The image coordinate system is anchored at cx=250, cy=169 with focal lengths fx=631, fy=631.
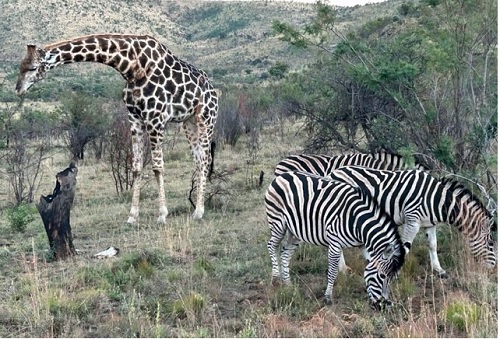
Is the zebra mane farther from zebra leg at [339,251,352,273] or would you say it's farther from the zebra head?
zebra leg at [339,251,352,273]

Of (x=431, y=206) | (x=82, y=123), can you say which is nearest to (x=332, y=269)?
(x=431, y=206)

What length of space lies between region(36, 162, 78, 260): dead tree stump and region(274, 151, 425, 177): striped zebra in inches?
110

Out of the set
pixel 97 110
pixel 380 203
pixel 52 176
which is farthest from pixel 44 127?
pixel 380 203

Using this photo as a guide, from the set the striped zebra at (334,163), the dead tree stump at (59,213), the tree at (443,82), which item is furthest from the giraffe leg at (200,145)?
the dead tree stump at (59,213)

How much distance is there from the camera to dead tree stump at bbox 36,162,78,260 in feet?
26.9

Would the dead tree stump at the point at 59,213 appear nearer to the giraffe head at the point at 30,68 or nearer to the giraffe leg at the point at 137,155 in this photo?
the giraffe head at the point at 30,68

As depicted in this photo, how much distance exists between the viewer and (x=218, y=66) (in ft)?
184

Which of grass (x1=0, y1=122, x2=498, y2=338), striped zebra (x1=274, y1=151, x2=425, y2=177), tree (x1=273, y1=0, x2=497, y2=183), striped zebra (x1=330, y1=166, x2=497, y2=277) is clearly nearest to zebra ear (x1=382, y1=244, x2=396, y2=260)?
grass (x1=0, y1=122, x2=498, y2=338)

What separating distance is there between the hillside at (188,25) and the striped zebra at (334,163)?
35794 millimetres

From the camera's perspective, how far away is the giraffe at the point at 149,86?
10.0m

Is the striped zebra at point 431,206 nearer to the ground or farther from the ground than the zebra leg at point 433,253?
farther from the ground

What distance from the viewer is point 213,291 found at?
6.68 m

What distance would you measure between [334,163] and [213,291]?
3013mm

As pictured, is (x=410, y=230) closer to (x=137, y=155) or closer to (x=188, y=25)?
(x=137, y=155)
